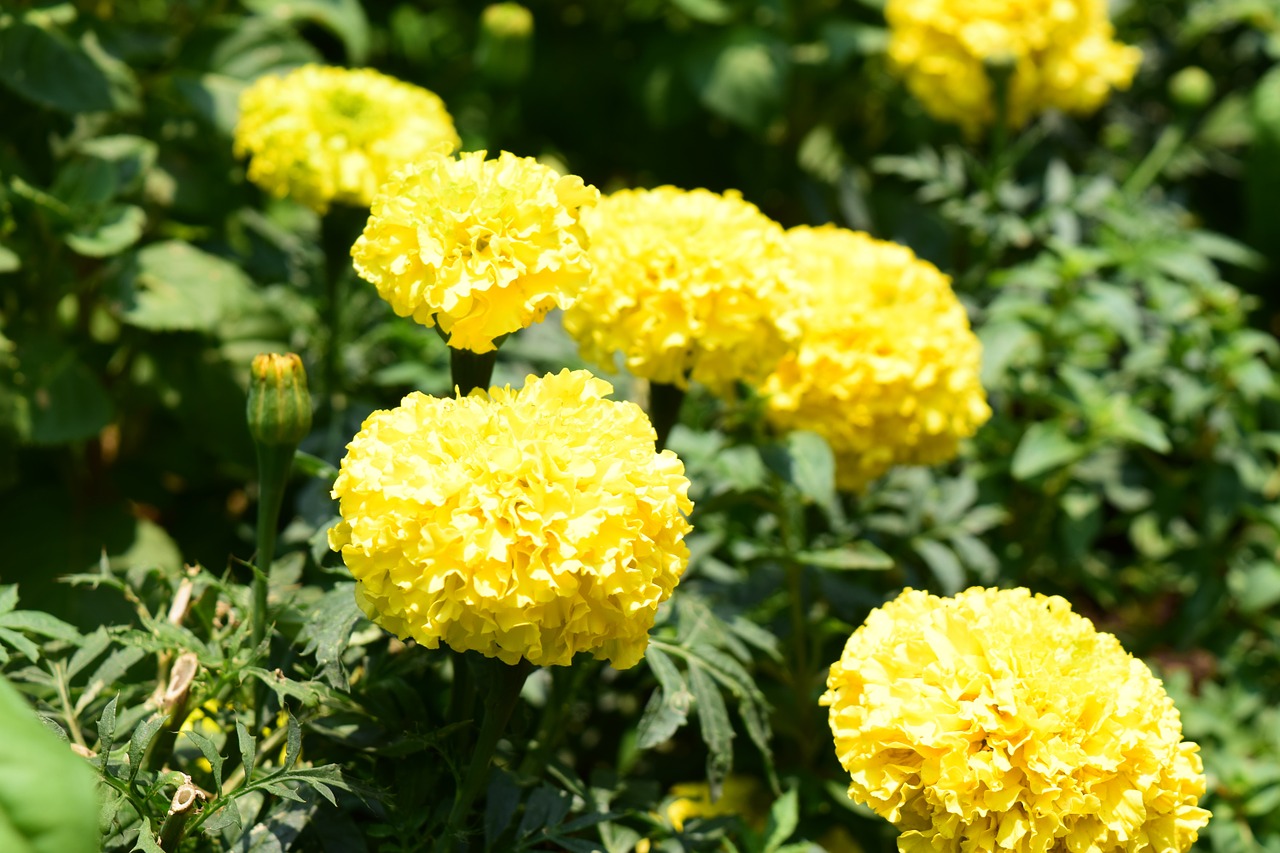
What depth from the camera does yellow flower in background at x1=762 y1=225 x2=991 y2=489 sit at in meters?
1.73

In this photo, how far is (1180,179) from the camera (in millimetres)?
3438

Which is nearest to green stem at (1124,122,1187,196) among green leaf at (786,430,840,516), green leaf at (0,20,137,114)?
green leaf at (786,430,840,516)

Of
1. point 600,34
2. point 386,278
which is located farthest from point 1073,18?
point 386,278

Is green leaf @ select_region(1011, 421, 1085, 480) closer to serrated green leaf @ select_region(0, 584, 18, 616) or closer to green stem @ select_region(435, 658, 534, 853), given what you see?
green stem @ select_region(435, 658, 534, 853)

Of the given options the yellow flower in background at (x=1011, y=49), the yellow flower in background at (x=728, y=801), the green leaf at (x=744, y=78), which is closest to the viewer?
the yellow flower in background at (x=728, y=801)

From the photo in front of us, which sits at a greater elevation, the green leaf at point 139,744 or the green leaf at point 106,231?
the green leaf at point 139,744

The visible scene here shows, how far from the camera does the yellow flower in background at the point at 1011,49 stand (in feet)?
8.42

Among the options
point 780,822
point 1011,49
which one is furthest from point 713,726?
point 1011,49

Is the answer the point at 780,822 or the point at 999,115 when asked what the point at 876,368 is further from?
the point at 999,115

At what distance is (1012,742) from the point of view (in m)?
1.16

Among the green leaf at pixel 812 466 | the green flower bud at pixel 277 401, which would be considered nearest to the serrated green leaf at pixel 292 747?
the green flower bud at pixel 277 401

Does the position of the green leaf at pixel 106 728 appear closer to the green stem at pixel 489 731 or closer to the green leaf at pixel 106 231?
the green stem at pixel 489 731

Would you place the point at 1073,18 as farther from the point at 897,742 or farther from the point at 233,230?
the point at 897,742

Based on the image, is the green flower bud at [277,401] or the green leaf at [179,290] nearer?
the green flower bud at [277,401]
